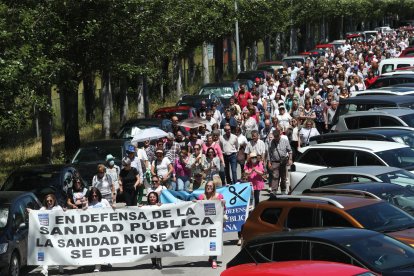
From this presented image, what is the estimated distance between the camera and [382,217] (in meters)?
13.5

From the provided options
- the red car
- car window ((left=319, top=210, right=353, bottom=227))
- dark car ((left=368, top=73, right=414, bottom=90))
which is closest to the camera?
the red car

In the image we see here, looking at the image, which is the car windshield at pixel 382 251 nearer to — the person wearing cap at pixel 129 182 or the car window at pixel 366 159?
the car window at pixel 366 159

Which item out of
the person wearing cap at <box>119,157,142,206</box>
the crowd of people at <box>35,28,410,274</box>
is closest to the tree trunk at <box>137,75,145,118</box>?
the crowd of people at <box>35,28,410,274</box>

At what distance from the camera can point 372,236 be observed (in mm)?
11242

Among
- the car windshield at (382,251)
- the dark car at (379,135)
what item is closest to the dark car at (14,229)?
the dark car at (379,135)

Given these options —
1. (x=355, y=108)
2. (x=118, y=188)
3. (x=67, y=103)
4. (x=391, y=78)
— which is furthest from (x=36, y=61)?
(x=391, y=78)

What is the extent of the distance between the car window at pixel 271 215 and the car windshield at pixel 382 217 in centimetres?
142

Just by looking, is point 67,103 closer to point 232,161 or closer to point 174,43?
point 174,43

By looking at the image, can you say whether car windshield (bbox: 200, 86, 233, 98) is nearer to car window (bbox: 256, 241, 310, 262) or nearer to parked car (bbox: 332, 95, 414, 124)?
parked car (bbox: 332, 95, 414, 124)

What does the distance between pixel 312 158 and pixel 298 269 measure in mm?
10237

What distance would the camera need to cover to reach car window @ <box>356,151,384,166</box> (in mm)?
A: 19000

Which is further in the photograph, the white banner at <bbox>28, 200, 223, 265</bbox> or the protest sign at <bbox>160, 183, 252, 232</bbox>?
the protest sign at <bbox>160, 183, 252, 232</bbox>

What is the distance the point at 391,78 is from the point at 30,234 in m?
18.6

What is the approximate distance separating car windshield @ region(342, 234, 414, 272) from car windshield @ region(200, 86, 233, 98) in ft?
103
